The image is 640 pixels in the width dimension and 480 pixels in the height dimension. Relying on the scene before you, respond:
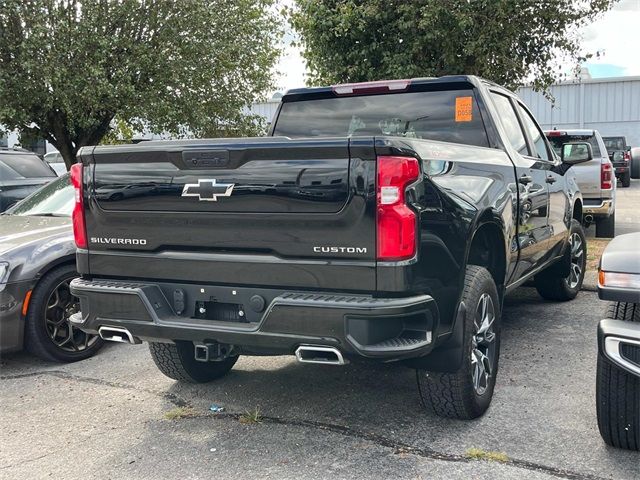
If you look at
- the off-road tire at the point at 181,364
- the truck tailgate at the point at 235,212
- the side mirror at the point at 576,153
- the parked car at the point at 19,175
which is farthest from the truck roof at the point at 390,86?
the parked car at the point at 19,175

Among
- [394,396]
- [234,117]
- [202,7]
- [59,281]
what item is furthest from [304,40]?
[394,396]

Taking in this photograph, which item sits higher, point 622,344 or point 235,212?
point 235,212

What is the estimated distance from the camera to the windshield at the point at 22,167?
10.1 meters

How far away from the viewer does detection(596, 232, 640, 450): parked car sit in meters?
2.82

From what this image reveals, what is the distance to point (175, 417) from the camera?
386cm

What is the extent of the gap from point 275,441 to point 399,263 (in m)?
1.29

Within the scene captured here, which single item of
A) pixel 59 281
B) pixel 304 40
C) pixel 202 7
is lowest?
pixel 59 281

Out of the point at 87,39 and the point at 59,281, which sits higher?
the point at 87,39

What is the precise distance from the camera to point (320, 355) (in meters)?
3.02

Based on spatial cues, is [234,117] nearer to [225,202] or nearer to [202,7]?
[202,7]

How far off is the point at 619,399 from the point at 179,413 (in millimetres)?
2439

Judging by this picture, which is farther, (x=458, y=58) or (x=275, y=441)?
(x=458, y=58)

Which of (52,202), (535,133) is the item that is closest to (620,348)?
(535,133)

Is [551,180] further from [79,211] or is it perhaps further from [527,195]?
[79,211]
